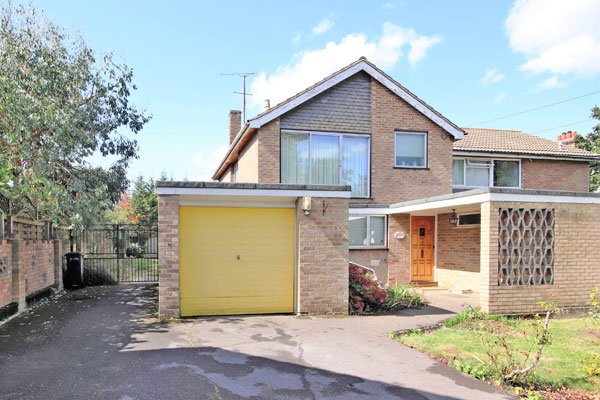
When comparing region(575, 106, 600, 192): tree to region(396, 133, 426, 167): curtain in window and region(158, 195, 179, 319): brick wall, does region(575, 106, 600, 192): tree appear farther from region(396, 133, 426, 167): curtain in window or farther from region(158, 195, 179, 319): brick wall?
region(158, 195, 179, 319): brick wall

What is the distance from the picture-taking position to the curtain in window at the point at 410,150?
14.0 meters

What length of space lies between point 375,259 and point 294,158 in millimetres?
4263

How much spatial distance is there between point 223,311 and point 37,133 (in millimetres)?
6251

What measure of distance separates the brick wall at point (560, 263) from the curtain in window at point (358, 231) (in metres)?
4.75

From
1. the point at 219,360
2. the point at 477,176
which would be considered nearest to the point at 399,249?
the point at 477,176

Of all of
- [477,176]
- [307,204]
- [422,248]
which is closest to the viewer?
[307,204]

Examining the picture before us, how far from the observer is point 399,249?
13.4 meters

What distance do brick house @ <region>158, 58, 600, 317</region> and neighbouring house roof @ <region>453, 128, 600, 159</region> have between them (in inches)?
3.4

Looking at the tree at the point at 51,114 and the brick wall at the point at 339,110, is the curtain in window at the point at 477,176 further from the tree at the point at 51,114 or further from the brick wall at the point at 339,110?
the tree at the point at 51,114

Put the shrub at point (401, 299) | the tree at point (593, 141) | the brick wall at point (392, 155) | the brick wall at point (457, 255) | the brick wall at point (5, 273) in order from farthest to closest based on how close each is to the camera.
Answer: the tree at point (593, 141) → the brick wall at point (392, 155) → the brick wall at point (457, 255) → the shrub at point (401, 299) → the brick wall at point (5, 273)

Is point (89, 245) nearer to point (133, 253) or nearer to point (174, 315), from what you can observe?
point (133, 253)

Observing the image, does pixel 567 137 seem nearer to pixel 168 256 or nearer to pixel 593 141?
pixel 593 141

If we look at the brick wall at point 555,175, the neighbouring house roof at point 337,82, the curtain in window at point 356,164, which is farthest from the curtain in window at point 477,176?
the curtain in window at point 356,164

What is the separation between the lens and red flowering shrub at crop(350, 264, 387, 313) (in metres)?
9.09
